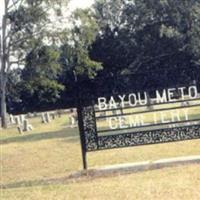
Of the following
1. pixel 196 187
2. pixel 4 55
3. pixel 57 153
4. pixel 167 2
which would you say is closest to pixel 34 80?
pixel 4 55

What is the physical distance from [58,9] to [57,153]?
22.4 meters

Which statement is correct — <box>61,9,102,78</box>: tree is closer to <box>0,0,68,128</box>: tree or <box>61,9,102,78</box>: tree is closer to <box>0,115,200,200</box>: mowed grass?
<box>0,0,68,128</box>: tree

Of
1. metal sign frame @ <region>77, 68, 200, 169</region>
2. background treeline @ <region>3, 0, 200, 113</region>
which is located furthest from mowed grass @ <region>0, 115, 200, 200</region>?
background treeline @ <region>3, 0, 200, 113</region>

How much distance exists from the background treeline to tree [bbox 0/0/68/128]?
712mm

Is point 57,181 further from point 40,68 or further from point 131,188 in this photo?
point 40,68

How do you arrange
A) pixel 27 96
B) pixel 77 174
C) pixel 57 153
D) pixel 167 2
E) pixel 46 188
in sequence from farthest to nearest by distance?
pixel 27 96
pixel 167 2
pixel 57 153
pixel 77 174
pixel 46 188

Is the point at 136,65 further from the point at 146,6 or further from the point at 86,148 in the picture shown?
the point at 86,148

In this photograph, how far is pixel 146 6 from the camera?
45.2m

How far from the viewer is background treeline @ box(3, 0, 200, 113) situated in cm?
3712

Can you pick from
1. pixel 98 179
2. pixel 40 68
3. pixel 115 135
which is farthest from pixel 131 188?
pixel 40 68

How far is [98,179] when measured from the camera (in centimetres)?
982

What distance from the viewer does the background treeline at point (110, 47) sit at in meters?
37.1

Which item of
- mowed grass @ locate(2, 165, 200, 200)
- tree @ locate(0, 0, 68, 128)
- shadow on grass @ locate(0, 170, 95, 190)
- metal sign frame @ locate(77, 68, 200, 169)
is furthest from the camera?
tree @ locate(0, 0, 68, 128)

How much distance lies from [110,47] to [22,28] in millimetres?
19139
